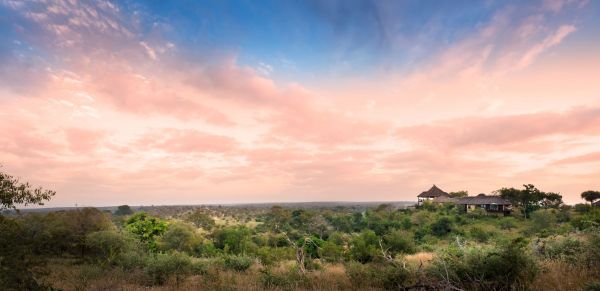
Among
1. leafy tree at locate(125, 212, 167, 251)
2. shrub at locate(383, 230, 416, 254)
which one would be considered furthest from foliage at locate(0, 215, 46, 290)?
leafy tree at locate(125, 212, 167, 251)

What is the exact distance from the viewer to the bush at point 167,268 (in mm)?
13875

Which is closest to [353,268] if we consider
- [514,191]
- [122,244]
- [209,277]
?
[209,277]

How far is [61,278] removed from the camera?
554 inches

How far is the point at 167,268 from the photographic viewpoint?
14.6 metres

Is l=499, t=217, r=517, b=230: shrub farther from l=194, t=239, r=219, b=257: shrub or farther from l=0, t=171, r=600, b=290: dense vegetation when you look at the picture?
l=194, t=239, r=219, b=257: shrub

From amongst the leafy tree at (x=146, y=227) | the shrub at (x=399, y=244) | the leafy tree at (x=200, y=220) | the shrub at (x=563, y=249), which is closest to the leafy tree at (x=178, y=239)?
the leafy tree at (x=146, y=227)

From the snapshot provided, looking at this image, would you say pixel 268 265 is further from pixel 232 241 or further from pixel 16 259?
pixel 232 241

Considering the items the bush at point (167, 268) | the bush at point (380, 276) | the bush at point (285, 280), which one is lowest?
the bush at point (167, 268)

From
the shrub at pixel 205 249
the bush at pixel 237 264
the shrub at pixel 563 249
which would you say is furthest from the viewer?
the shrub at pixel 205 249

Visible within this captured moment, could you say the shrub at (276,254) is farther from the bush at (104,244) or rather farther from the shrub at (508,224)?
the shrub at (508,224)

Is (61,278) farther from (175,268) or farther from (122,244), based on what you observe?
(122,244)

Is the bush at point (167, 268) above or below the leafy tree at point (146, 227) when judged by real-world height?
above

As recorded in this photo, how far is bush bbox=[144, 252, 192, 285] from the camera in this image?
1388 cm

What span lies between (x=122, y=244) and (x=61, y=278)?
9.56 meters
